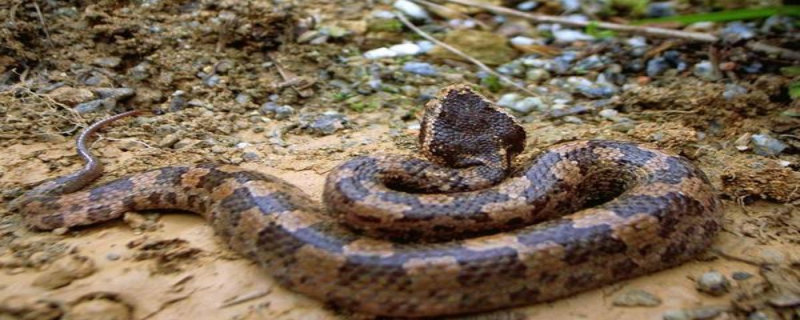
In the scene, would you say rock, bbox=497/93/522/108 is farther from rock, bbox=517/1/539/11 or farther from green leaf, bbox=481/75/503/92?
rock, bbox=517/1/539/11

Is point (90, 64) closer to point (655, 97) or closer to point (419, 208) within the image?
point (419, 208)

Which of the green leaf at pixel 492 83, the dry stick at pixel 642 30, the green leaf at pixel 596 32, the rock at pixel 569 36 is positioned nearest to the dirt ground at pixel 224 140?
the green leaf at pixel 492 83

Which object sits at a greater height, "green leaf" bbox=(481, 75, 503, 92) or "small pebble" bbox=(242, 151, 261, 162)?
"small pebble" bbox=(242, 151, 261, 162)

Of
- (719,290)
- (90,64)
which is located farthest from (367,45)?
(719,290)

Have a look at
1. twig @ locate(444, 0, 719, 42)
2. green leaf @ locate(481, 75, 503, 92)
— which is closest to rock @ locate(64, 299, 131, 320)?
green leaf @ locate(481, 75, 503, 92)

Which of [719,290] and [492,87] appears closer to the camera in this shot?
[719,290]

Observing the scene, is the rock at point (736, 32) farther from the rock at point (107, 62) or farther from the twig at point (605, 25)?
the rock at point (107, 62)
